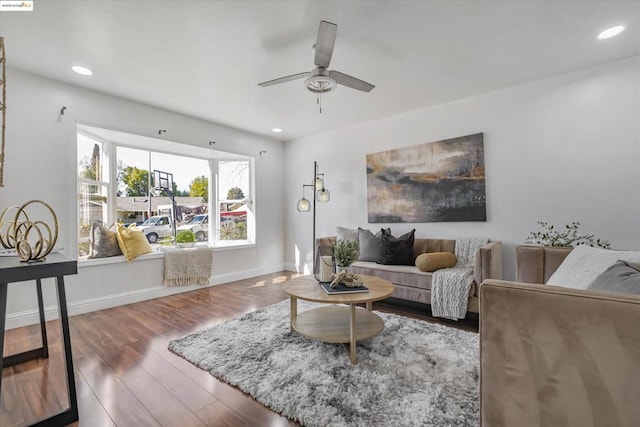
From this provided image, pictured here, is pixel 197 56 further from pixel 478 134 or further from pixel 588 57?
pixel 588 57

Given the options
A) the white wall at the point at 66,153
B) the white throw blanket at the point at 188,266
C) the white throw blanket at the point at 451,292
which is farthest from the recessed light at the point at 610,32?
the white throw blanket at the point at 188,266

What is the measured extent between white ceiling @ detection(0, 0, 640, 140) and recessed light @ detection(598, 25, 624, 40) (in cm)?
5

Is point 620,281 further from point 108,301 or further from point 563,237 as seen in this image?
point 108,301

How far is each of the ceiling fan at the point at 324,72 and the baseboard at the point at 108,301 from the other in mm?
3228

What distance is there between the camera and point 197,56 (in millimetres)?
2613

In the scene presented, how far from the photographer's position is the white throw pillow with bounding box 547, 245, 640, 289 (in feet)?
4.50

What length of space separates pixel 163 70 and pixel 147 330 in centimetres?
254

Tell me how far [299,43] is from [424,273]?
8.46 feet

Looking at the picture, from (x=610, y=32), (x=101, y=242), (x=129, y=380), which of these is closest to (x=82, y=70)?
(x=101, y=242)

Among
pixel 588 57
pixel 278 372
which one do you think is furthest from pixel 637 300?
pixel 588 57

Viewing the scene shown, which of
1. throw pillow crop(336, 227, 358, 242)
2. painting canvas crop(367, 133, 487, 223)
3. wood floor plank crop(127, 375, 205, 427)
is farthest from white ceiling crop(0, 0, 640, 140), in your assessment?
wood floor plank crop(127, 375, 205, 427)

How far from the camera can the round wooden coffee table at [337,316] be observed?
2084mm

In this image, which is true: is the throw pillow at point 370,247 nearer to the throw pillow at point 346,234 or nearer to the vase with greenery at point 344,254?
the throw pillow at point 346,234

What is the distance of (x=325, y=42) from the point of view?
1956mm
